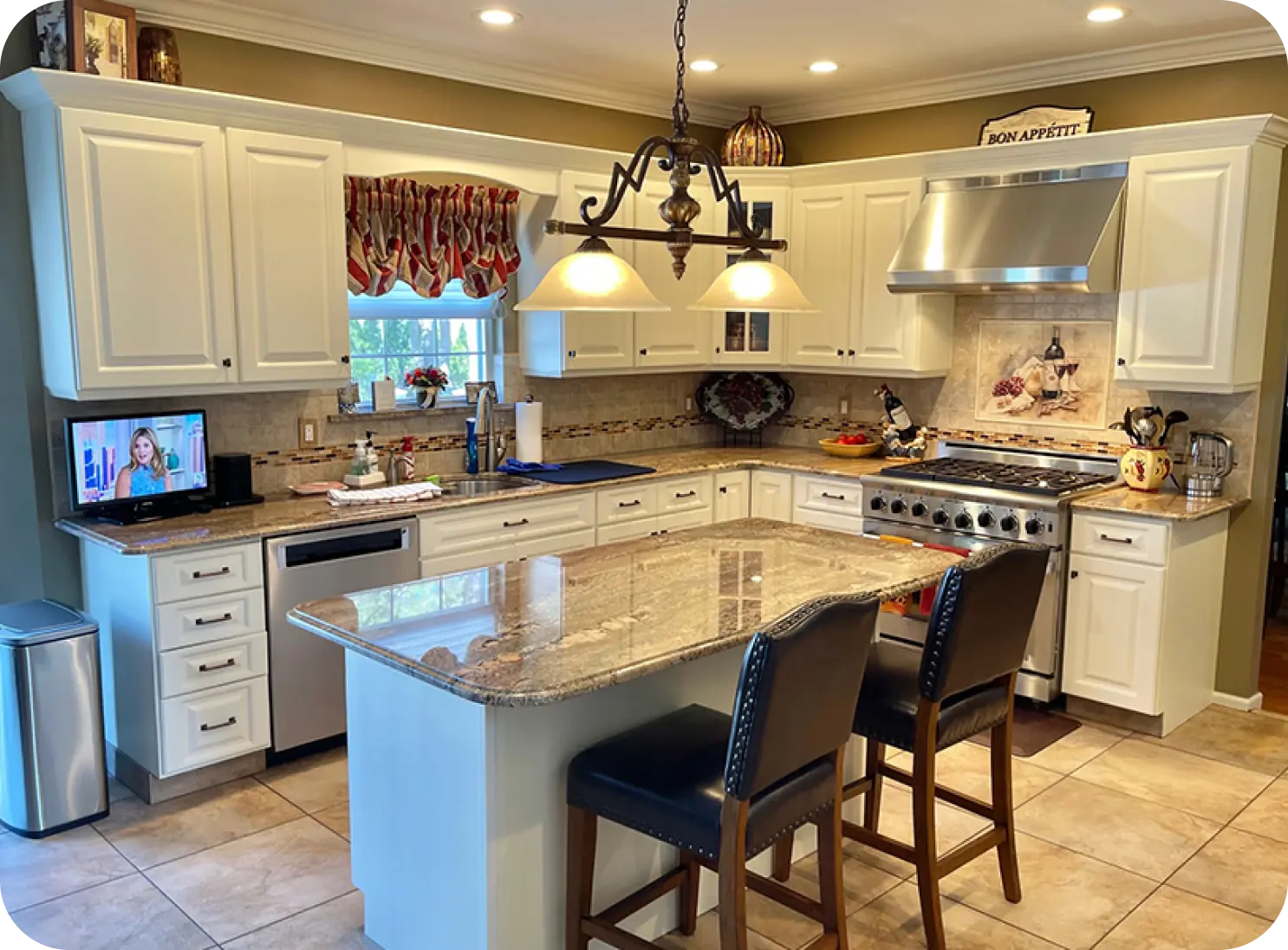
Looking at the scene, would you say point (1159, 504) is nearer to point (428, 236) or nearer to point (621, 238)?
point (621, 238)

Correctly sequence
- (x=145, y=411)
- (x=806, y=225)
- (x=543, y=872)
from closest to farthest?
1. (x=543, y=872)
2. (x=145, y=411)
3. (x=806, y=225)

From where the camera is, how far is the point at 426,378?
4.78 m

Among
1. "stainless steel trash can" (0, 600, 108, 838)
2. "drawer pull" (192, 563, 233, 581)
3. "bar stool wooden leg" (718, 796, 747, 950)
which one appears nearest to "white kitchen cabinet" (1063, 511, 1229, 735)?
Result: "bar stool wooden leg" (718, 796, 747, 950)

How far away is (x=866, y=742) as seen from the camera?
3215mm

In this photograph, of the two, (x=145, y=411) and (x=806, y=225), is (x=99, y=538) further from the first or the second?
(x=806, y=225)

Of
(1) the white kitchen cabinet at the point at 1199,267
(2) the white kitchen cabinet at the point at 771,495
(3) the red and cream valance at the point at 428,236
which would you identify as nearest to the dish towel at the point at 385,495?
(3) the red and cream valance at the point at 428,236

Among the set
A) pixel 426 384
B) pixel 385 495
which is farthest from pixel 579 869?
pixel 426 384

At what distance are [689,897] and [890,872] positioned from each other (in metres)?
0.71

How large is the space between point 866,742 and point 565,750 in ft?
3.77

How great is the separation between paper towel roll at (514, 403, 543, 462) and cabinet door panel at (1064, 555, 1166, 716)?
95.4 inches

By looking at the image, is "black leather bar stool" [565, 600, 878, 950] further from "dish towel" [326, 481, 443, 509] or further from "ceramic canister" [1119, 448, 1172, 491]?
"ceramic canister" [1119, 448, 1172, 491]

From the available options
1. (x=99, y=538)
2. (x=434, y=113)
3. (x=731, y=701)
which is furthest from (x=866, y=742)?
(x=434, y=113)

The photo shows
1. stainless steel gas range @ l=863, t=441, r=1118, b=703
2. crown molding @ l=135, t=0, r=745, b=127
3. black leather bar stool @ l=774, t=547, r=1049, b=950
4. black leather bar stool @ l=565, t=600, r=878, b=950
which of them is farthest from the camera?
stainless steel gas range @ l=863, t=441, r=1118, b=703

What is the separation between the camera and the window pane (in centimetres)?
464
